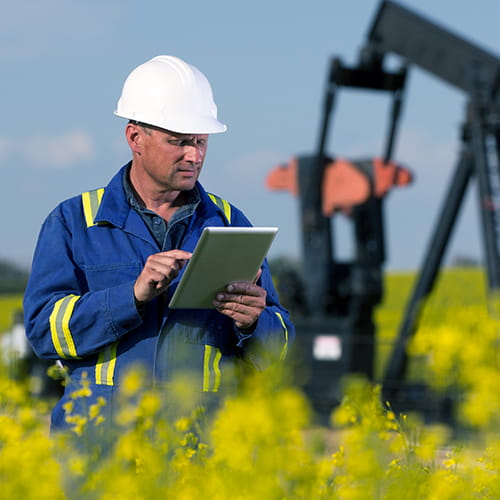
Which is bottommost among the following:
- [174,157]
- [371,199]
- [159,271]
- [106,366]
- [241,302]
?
[371,199]

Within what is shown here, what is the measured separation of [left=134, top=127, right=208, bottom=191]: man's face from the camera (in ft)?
8.95

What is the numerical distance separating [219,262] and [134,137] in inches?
21.3

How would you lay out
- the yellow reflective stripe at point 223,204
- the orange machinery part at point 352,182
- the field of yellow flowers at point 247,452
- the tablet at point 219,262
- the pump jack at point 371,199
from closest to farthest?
the field of yellow flowers at point 247,452, the tablet at point 219,262, the yellow reflective stripe at point 223,204, the pump jack at point 371,199, the orange machinery part at point 352,182

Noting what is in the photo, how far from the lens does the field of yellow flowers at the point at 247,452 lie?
87.7 inches

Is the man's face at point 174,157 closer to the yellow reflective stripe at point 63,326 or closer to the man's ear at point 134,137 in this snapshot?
the man's ear at point 134,137

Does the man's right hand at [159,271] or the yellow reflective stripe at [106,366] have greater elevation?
the man's right hand at [159,271]

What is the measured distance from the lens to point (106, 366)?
9.08 feet

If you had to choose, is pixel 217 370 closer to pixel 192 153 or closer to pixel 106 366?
pixel 106 366

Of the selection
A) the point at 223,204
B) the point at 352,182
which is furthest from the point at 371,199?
the point at 223,204

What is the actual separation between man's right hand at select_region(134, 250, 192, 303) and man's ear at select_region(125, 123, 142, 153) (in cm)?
44

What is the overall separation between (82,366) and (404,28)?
35.0 ft

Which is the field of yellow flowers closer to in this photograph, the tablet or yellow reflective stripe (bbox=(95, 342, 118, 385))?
yellow reflective stripe (bbox=(95, 342, 118, 385))

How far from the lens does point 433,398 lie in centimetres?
1095

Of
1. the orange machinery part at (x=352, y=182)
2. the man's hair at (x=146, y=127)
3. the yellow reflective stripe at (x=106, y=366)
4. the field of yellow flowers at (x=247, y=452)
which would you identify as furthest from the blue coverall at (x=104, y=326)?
the orange machinery part at (x=352, y=182)
